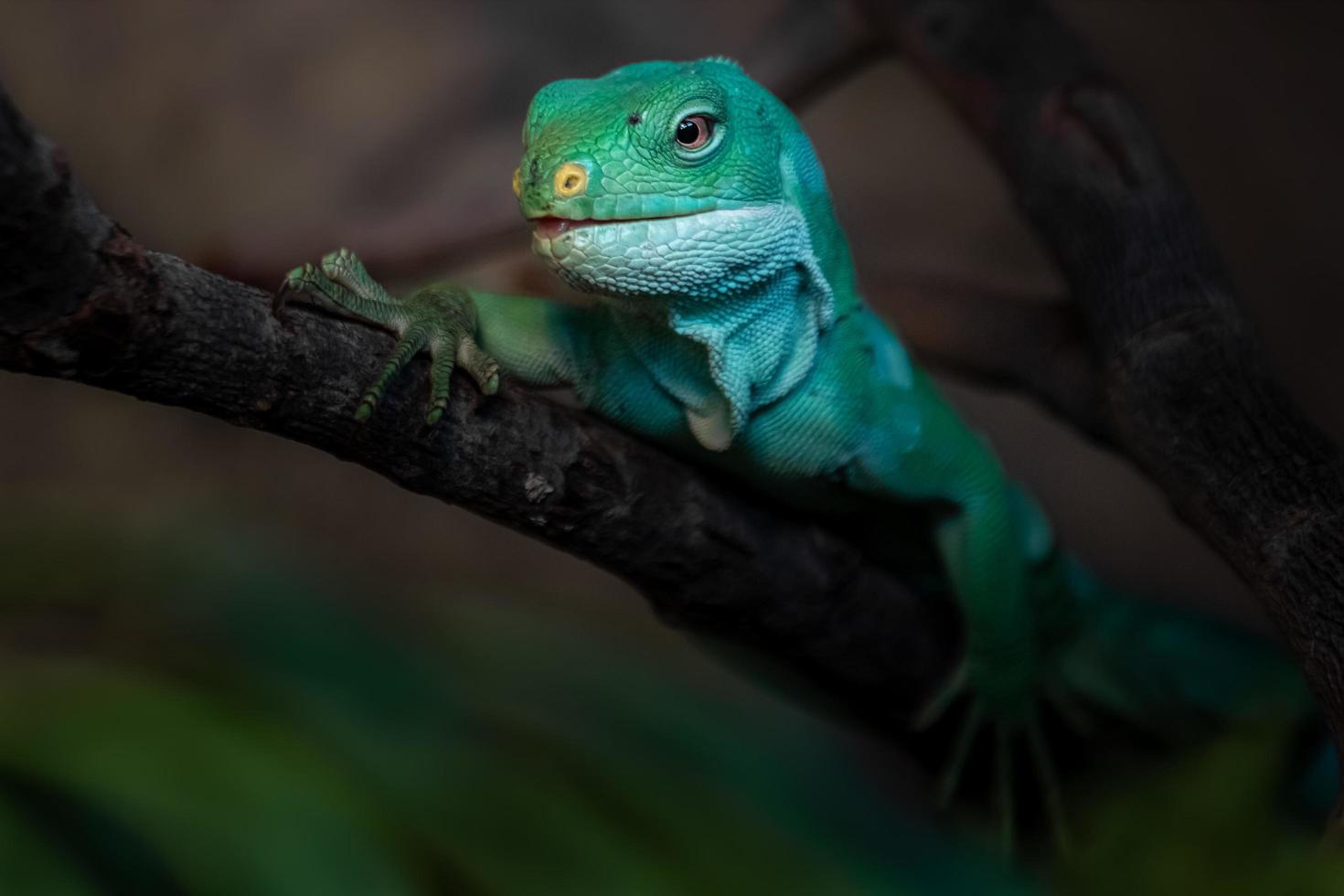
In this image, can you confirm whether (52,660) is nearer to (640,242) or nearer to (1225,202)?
(640,242)

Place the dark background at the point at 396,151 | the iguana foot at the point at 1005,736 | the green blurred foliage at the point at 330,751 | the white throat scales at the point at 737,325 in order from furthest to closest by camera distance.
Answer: the dark background at the point at 396,151, the iguana foot at the point at 1005,736, the white throat scales at the point at 737,325, the green blurred foliage at the point at 330,751

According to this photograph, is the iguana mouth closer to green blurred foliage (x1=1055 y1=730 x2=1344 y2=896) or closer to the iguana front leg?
the iguana front leg

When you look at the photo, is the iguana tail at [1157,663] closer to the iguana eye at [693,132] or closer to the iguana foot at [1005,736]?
the iguana foot at [1005,736]

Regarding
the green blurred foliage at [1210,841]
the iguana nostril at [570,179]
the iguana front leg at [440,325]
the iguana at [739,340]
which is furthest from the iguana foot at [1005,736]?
the green blurred foliage at [1210,841]

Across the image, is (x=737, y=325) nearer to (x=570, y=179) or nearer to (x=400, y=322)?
(x=570, y=179)

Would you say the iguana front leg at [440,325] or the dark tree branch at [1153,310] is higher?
the dark tree branch at [1153,310]

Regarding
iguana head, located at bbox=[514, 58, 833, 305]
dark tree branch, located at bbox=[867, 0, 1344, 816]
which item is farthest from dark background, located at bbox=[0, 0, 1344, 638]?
iguana head, located at bbox=[514, 58, 833, 305]

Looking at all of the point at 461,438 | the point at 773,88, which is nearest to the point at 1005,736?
the point at 461,438
